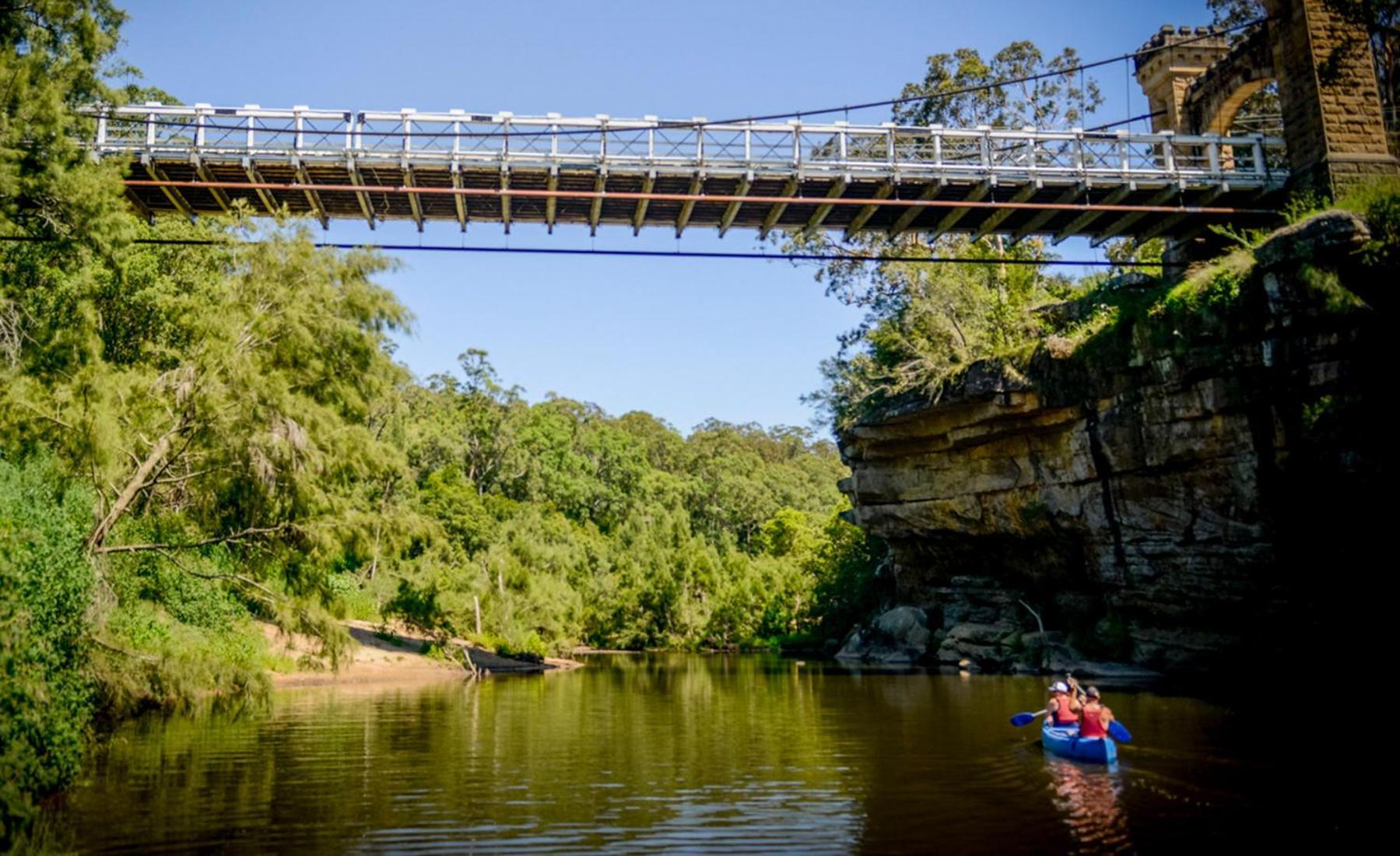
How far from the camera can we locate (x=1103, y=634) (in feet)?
105

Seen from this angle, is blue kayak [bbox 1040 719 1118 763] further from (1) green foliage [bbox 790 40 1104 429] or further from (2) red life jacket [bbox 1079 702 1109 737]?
(1) green foliage [bbox 790 40 1104 429]

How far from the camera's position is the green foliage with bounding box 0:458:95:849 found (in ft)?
36.7

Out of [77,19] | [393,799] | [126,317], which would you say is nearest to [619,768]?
[393,799]

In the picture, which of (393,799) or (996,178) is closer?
(393,799)

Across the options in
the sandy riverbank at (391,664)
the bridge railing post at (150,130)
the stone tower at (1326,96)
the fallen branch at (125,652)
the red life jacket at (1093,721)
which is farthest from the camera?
the sandy riverbank at (391,664)

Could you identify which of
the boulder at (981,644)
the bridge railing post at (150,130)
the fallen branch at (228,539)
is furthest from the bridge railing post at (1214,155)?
the bridge railing post at (150,130)

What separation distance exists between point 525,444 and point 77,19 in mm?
60652

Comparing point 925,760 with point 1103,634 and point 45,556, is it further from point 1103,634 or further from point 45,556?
point 1103,634

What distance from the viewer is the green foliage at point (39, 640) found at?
36.7ft

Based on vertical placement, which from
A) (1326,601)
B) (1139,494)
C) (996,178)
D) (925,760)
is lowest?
(925,760)

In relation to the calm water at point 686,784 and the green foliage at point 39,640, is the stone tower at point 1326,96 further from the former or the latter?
the green foliage at point 39,640

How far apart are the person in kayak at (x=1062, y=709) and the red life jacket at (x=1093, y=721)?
1.29 m

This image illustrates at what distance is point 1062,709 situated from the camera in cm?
1692

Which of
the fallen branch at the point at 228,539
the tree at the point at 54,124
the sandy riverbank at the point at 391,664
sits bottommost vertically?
the sandy riverbank at the point at 391,664
